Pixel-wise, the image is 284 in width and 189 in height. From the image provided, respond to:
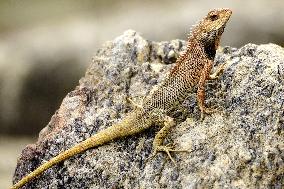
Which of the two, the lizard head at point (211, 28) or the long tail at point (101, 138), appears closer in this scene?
the long tail at point (101, 138)

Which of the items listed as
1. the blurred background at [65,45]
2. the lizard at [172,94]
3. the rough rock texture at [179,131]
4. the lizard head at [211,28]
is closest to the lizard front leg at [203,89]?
the lizard at [172,94]

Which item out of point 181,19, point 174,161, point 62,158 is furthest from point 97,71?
point 181,19

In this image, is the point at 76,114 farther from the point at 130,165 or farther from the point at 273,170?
the point at 273,170

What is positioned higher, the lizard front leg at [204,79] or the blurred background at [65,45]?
the blurred background at [65,45]

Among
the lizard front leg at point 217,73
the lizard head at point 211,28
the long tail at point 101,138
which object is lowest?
the long tail at point 101,138

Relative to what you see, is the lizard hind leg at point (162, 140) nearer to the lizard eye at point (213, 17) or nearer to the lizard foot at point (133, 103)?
the lizard foot at point (133, 103)

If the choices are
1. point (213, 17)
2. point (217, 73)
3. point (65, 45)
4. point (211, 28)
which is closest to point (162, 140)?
point (217, 73)
